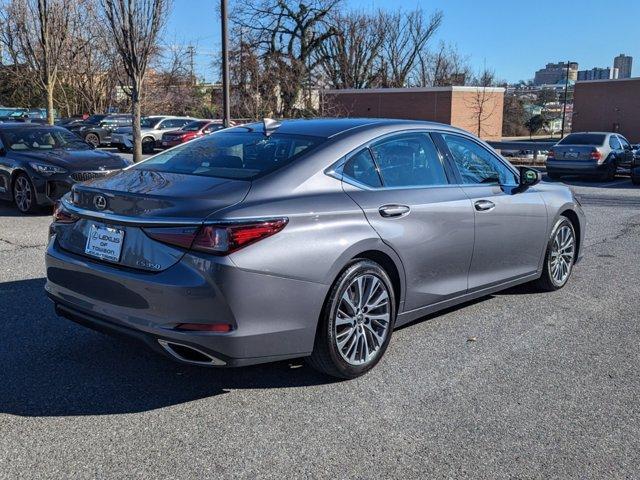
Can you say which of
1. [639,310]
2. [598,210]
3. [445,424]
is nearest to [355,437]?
[445,424]

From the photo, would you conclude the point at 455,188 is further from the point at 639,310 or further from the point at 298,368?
the point at 639,310

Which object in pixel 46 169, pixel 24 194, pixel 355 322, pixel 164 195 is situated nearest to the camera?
pixel 164 195

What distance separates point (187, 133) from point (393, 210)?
927 inches

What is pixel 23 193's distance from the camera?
10305mm

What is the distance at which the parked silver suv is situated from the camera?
1106 inches

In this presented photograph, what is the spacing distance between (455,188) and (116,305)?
2584mm

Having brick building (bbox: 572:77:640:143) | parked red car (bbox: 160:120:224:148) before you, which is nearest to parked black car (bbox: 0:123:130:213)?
A: parked red car (bbox: 160:120:224:148)

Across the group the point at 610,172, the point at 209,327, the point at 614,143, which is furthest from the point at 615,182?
the point at 209,327

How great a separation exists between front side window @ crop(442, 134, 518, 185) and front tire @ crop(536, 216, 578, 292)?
2.61 feet

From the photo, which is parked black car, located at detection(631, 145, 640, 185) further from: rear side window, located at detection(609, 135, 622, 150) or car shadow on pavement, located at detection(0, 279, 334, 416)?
car shadow on pavement, located at detection(0, 279, 334, 416)

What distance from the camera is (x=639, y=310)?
580 centimetres

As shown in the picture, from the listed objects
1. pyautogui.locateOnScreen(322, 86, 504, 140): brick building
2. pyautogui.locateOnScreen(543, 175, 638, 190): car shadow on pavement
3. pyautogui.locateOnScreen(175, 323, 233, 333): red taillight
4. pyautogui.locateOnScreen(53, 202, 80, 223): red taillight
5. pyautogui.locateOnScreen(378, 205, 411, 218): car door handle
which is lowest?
pyautogui.locateOnScreen(543, 175, 638, 190): car shadow on pavement

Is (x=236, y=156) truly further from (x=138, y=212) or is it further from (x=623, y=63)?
(x=623, y=63)

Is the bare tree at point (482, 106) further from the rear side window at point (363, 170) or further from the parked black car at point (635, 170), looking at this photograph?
the rear side window at point (363, 170)
